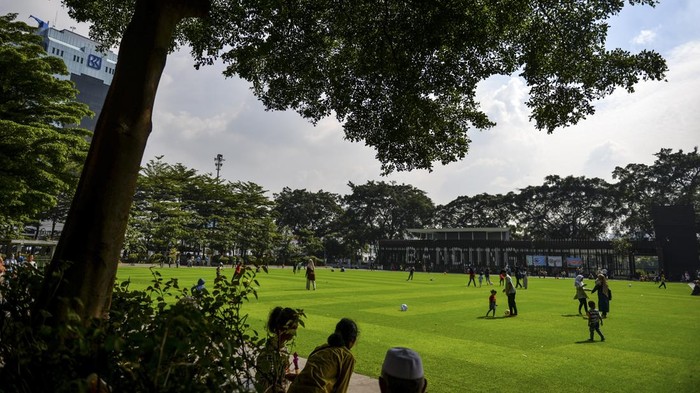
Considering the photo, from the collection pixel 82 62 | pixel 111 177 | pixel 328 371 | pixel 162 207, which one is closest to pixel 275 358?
pixel 328 371

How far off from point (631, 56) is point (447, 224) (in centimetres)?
8186

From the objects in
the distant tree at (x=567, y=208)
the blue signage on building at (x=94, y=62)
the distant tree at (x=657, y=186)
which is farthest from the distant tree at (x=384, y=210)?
the blue signage on building at (x=94, y=62)

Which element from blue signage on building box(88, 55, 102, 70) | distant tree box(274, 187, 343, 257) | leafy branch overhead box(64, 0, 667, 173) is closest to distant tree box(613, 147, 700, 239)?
distant tree box(274, 187, 343, 257)

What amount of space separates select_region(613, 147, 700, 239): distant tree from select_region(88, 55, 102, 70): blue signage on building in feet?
380

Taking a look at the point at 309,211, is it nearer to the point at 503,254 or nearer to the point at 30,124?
the point at 503,254

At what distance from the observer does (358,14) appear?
7.14m

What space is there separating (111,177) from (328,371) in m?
2.21

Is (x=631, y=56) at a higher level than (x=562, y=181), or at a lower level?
lower

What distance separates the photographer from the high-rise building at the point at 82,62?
9525 cm

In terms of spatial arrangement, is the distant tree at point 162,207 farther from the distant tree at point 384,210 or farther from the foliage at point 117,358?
the foliage at point 117,358

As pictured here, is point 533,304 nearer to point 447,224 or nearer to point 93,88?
point 447,224

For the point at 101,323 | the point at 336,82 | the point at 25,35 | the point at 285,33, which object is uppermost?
the point at 25,35

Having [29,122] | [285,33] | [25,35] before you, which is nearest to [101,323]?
[285,33]

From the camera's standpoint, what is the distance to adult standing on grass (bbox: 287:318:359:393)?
302 cm
